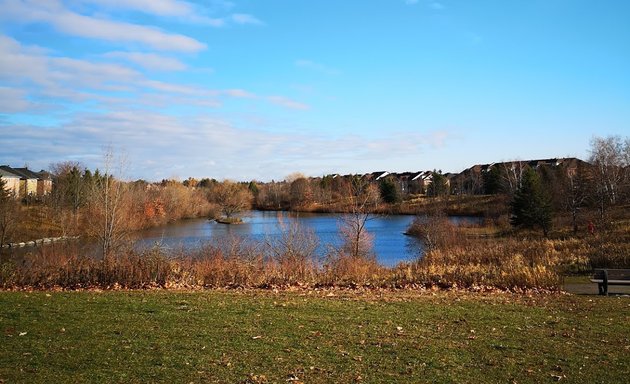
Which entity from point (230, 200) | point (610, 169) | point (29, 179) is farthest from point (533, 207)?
point (29, 179)

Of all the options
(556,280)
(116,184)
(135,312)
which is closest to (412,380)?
(135,312)

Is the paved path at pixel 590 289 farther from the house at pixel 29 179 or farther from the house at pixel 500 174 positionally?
the house at pixel 29 179

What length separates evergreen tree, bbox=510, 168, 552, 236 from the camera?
41.8m

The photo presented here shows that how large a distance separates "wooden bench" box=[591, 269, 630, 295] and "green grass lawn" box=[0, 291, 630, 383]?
2.80m

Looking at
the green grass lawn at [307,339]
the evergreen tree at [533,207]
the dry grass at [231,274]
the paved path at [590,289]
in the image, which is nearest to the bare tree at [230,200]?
the evergreen tree at [533,207]

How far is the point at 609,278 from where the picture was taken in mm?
15531

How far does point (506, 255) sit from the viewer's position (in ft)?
74.4

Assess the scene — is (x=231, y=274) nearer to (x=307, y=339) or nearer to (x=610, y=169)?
(x=307, y=339)

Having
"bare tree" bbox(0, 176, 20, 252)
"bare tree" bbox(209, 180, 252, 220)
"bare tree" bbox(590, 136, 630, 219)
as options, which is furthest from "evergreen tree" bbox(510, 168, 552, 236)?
"bare tree" bbox(209, 180, 252, 220)

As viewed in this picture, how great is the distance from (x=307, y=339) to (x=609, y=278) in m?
11.7

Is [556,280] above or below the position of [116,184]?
below

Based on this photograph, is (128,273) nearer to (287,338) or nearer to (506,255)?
(287,338)

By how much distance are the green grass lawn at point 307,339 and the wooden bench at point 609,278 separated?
280 cm

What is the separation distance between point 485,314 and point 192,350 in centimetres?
621
